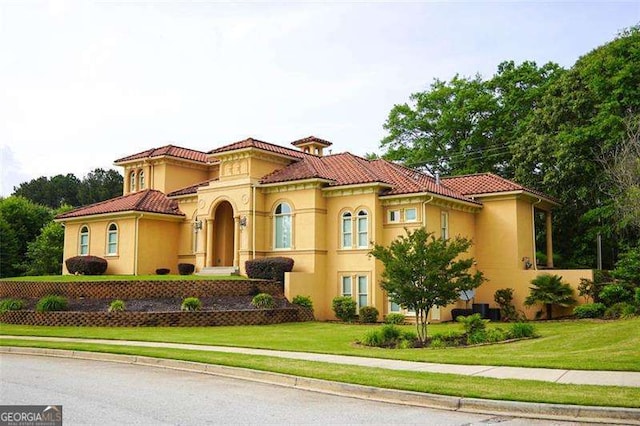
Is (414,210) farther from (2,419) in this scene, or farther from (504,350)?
(2,419)

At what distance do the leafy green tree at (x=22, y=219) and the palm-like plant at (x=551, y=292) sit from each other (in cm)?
4219

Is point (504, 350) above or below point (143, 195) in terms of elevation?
below

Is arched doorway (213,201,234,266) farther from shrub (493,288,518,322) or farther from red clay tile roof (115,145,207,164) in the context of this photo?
shrub (493,288,518,322)

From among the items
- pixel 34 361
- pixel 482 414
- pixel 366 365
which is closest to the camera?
pixel 482 414

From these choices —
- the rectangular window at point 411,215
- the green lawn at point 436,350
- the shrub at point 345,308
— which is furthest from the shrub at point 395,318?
the rectangular window at point 411,215

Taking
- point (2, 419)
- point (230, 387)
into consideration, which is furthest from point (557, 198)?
point (2, 419)

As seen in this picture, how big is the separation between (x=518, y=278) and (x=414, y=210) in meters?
6.65

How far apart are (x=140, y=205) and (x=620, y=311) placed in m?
25.2

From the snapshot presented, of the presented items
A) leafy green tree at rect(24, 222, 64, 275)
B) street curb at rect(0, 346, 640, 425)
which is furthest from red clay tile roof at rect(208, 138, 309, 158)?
leafy green tree at rect(24, 222, 64, 275)

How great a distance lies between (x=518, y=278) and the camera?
3119cm

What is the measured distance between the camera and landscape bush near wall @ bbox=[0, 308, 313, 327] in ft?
83.5

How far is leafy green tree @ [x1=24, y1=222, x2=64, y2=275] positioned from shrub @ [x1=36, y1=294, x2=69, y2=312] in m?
23.8

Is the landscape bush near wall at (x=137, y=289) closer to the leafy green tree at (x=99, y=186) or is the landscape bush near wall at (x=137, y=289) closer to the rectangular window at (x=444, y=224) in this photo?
the rectangular window at (x=444, y=224)

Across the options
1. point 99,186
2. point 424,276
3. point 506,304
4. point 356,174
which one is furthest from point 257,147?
point 99,186
